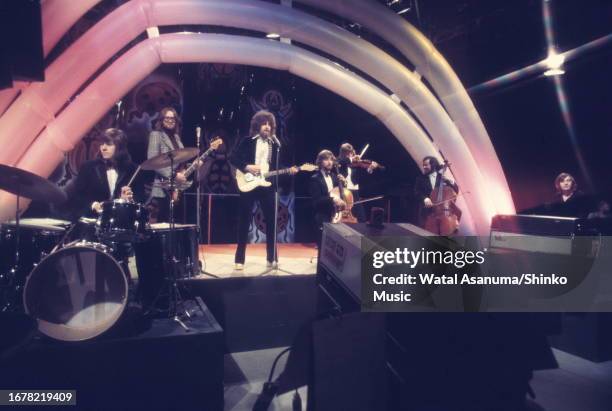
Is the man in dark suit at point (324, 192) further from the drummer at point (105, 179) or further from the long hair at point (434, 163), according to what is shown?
the drummer at point (105, 179)

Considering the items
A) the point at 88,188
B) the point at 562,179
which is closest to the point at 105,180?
the point at 88,188

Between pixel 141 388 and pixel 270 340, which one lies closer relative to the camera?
pixel 141 388

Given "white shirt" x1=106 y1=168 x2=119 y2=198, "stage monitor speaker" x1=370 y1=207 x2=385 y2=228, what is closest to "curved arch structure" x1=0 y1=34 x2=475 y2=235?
"white shirt" x1=106 y1=168 x2=119 y2=198

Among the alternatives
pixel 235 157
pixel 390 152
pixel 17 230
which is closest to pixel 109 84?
pixel 235 157

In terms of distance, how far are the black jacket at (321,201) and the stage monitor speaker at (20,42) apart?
315 cm

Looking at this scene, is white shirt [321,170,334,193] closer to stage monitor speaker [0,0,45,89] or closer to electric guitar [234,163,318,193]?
electric guitar [234,163,318,193]

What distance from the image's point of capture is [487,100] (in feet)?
22.8

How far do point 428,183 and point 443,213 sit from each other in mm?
548

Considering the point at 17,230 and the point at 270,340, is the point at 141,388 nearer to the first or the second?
the point at 17,230

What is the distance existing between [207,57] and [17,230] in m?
3.30

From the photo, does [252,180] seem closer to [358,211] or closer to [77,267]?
[358,211]

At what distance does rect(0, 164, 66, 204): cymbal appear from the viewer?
7.36ft

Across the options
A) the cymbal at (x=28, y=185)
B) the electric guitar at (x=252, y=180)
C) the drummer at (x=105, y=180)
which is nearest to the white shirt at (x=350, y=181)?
the electric guitar at (x=252, y=180)

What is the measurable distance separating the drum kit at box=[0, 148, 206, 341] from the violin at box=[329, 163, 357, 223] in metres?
2.49
